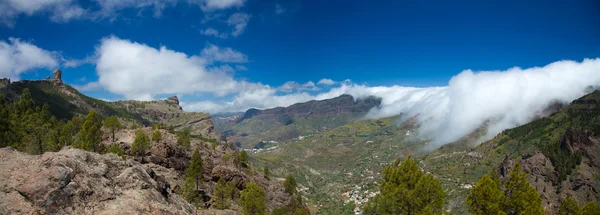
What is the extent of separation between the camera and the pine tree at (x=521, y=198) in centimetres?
3369

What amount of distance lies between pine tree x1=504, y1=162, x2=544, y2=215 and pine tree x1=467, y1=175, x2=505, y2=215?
112 cm

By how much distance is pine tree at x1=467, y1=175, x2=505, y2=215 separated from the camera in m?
34.5

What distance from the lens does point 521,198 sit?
112 ft

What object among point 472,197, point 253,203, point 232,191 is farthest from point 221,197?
point 472,197

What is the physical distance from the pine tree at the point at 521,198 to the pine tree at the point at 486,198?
1121mm

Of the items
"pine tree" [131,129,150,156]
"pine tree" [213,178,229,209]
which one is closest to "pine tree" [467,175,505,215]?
"pine tree" [213,178,229,209]

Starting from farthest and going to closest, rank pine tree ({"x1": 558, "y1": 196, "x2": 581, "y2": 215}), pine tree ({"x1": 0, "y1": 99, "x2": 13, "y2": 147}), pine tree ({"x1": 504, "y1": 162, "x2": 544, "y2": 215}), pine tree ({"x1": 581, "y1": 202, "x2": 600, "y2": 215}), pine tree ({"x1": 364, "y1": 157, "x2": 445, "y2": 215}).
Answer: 1. pine tree ({"x1": 0, "y1": 99, "x2": 13, "y2": 147})
2. pine tree ({"x1": 558, "y1": 196, "x2": 581, "y2": 215})
3. pine tree ({"x1": 364, "y1": 157, "x2": 445, "y2": 215})
4. pine tree ({"x1": 581, "y1": 202, "x2": 600, "y2": 215})
5. pine tree ({"x1": 504, "y1": 162, "x2": 544, "y2": 215})

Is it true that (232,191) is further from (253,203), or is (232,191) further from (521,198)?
(521,198)

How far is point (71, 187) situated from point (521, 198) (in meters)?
45.3

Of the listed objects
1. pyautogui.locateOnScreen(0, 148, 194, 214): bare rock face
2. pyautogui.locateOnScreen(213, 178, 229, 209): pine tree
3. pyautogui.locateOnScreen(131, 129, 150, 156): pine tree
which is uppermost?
pyautogui.locateOnScreen(131, 129, 150, 156): pine tree

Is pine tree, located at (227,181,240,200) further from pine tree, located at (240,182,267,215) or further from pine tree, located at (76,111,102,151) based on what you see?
pine tree, located at (76,111,102,151)

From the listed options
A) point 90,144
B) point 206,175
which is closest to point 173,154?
point 206,175

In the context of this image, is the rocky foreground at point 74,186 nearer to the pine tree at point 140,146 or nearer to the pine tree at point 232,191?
the pine tree at point 232,191

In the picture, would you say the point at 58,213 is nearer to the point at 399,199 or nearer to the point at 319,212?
the point at 399,199
